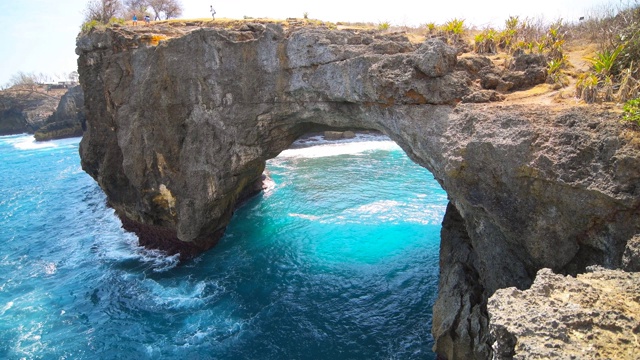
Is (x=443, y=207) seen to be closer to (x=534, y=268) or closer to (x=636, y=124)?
(x=534, y=268)

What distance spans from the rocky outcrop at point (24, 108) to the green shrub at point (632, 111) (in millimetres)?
73622

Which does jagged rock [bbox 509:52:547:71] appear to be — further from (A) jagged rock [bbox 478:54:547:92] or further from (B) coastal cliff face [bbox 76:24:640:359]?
(B) coastal cliff face [bbox 76:24:640:359]

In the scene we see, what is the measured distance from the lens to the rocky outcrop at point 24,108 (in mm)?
60812

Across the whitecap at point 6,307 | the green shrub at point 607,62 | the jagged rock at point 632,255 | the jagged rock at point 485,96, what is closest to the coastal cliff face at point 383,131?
the jagged rock at point 485,96

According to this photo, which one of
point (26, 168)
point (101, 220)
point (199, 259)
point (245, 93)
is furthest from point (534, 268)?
point (26, 168)

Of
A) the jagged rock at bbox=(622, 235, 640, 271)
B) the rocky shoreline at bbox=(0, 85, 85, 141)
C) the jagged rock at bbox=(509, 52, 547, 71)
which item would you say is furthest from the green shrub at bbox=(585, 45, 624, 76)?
the rocky shoreline at bbox=(0, 85, 85, 141)

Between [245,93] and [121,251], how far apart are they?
31.4 feet

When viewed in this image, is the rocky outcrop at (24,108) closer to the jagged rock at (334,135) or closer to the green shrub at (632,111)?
the jagged rock at (334,135)

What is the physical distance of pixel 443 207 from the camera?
18.3m

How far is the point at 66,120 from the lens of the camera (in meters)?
54.5

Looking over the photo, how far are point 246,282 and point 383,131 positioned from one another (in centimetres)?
716

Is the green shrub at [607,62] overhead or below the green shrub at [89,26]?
below

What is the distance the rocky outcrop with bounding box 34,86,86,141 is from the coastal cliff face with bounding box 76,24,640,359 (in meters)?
44.1

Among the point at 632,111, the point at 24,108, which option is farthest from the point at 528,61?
the point at 24,108
